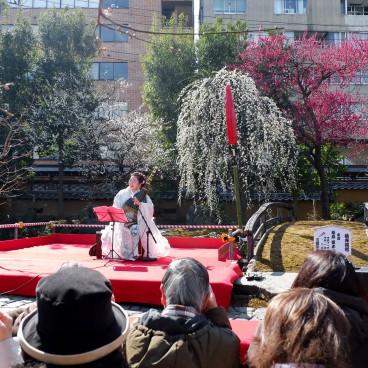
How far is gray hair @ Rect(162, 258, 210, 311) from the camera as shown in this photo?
93.4 inches

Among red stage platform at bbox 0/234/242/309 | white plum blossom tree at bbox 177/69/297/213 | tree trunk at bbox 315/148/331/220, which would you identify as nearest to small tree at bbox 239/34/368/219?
tree trunk at bbox 315/148/331/220

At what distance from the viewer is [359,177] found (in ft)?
61.4

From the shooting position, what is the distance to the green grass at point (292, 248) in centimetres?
680

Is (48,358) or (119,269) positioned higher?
(48,358)

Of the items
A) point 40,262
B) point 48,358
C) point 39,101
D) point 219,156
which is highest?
point 39,101

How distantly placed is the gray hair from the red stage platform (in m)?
2.88

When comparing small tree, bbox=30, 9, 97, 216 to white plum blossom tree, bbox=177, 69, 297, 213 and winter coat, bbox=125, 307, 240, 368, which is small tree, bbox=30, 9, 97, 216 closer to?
white plum blossom tree, bbox=177, 69, 297, 213

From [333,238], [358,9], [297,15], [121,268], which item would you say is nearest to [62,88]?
[297,15]

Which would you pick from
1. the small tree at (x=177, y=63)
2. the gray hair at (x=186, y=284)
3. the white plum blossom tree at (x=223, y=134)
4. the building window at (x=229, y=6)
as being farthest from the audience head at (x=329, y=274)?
the building window at (x=229, y=6)

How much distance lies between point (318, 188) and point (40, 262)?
11616mm

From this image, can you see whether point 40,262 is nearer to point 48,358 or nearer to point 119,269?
point 119,269

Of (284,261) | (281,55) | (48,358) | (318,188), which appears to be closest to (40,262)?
(284,261)

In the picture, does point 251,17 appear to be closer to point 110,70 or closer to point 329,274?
point 110,70

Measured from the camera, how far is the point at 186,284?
240 centimetres
